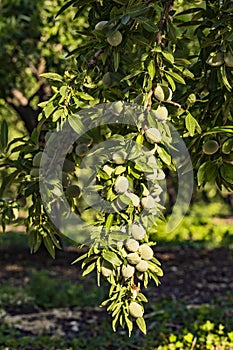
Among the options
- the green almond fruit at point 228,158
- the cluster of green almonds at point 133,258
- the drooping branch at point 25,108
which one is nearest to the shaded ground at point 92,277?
the drooping branch at point 25,108

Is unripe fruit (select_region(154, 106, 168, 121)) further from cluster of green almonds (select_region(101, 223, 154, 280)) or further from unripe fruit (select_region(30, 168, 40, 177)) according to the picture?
unripe fruit (select_region(30, 168, 40, 177))

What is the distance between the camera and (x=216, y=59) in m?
1.82

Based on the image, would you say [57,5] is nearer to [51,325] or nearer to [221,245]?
[51,325]

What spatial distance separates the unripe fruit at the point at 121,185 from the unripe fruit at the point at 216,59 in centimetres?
52

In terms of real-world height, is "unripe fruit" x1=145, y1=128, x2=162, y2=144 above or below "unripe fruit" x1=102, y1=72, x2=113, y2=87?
below

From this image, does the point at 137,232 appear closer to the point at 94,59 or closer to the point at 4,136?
the point at 94,59

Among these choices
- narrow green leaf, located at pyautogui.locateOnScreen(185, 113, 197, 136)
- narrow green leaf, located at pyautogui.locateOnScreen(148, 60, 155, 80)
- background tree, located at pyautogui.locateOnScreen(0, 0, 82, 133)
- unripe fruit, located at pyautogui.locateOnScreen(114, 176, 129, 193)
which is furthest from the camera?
background tree, located at pyautogui.locateOnScreen(0, 0, 82, 133)

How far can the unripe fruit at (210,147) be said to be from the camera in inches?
72.9

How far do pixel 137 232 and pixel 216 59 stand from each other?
1.99 ft

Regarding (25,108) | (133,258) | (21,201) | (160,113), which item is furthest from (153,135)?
(25,108)

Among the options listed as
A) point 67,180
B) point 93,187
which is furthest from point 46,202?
point 93,187

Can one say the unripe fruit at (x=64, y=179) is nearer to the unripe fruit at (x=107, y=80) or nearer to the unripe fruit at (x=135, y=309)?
the unripe fruit at (x=107, y=80)

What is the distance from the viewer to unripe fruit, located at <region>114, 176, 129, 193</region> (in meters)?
1.53

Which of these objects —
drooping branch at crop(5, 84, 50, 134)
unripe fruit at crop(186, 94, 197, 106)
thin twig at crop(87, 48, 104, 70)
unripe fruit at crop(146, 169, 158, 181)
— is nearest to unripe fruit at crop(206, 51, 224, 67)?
unripe fruit at crop(186, 94, 197, 106)
